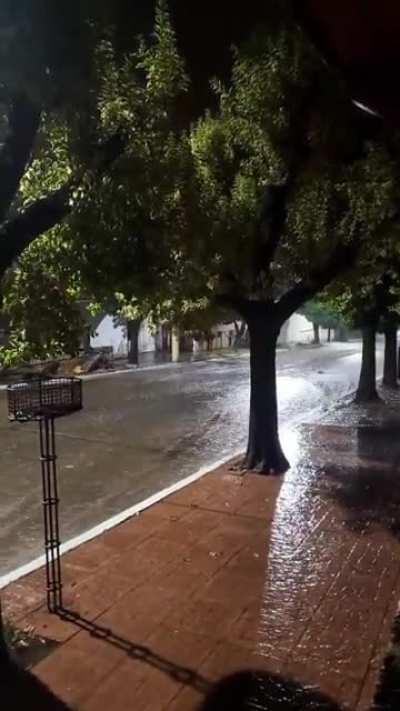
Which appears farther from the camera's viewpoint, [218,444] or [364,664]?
[218,444]

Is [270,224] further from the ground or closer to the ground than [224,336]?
further from the ground

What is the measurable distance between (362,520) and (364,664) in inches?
120

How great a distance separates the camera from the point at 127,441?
1201 centimetres

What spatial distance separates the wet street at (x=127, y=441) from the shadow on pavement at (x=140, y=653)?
1.51 meters

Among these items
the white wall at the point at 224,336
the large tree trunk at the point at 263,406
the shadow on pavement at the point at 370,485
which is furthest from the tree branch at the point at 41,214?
the white wall at the point at 224,336

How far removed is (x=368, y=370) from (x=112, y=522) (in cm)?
1074

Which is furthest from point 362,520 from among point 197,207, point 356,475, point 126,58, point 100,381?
point 100,381

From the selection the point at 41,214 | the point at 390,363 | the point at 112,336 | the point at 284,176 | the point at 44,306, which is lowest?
the point at 390,363

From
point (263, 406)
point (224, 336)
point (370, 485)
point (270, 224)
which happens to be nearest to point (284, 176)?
point (270, 224)

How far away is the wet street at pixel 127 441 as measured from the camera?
301 inches

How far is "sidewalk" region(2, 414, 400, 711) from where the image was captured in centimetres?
394

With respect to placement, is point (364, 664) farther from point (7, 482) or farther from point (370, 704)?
point (7, 482)

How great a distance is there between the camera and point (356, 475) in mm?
9164

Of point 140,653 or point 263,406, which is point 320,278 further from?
point 140,653
